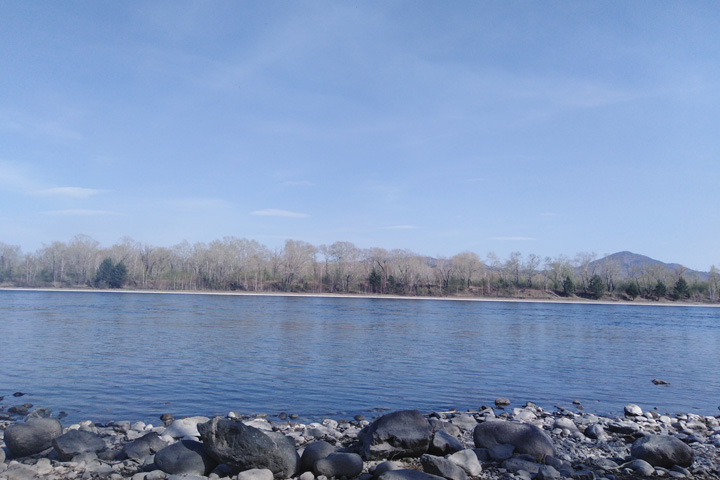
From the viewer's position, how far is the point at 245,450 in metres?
8.18

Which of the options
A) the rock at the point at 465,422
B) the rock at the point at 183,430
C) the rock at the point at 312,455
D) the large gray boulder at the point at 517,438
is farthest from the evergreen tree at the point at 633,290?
the rock at the point at 312,455

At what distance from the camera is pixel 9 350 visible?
22.8 meters

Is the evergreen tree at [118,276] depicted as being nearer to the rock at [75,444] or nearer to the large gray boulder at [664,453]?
the rock at [75,444]

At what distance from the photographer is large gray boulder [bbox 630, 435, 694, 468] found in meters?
8.80

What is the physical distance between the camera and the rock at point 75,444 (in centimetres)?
898

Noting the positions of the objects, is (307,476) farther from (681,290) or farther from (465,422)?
(681,290)

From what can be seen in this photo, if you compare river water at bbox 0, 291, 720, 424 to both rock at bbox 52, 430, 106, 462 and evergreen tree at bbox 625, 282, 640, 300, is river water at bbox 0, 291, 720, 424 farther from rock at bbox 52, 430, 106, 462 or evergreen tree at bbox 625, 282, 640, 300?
evergreen tree at bbox 625, 282, 640, 300

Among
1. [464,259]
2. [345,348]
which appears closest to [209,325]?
[345,348]

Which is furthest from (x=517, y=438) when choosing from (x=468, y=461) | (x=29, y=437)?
(x=29, y=437)

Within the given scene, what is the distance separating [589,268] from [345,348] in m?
129

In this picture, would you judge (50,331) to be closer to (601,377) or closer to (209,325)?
(209,325)

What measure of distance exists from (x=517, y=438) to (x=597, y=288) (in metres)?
124

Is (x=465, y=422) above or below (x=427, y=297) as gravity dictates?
above

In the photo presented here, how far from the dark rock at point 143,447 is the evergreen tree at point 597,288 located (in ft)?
417
